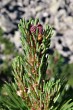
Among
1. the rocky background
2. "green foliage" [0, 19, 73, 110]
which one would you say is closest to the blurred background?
the rocky background

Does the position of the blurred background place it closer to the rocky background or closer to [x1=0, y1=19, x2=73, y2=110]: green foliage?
the rocky background

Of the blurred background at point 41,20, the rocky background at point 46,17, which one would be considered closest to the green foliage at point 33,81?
the blurred background at point 41,20

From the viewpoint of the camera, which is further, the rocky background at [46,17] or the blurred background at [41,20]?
the rocky background at [46,17]

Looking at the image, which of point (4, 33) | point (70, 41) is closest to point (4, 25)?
point (4, 33)

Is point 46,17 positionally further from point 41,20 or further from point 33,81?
point 33,81

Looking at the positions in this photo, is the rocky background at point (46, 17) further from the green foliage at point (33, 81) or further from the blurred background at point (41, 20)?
the green foliage at point (33, 81)

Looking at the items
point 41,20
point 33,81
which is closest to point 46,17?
point 41,20
